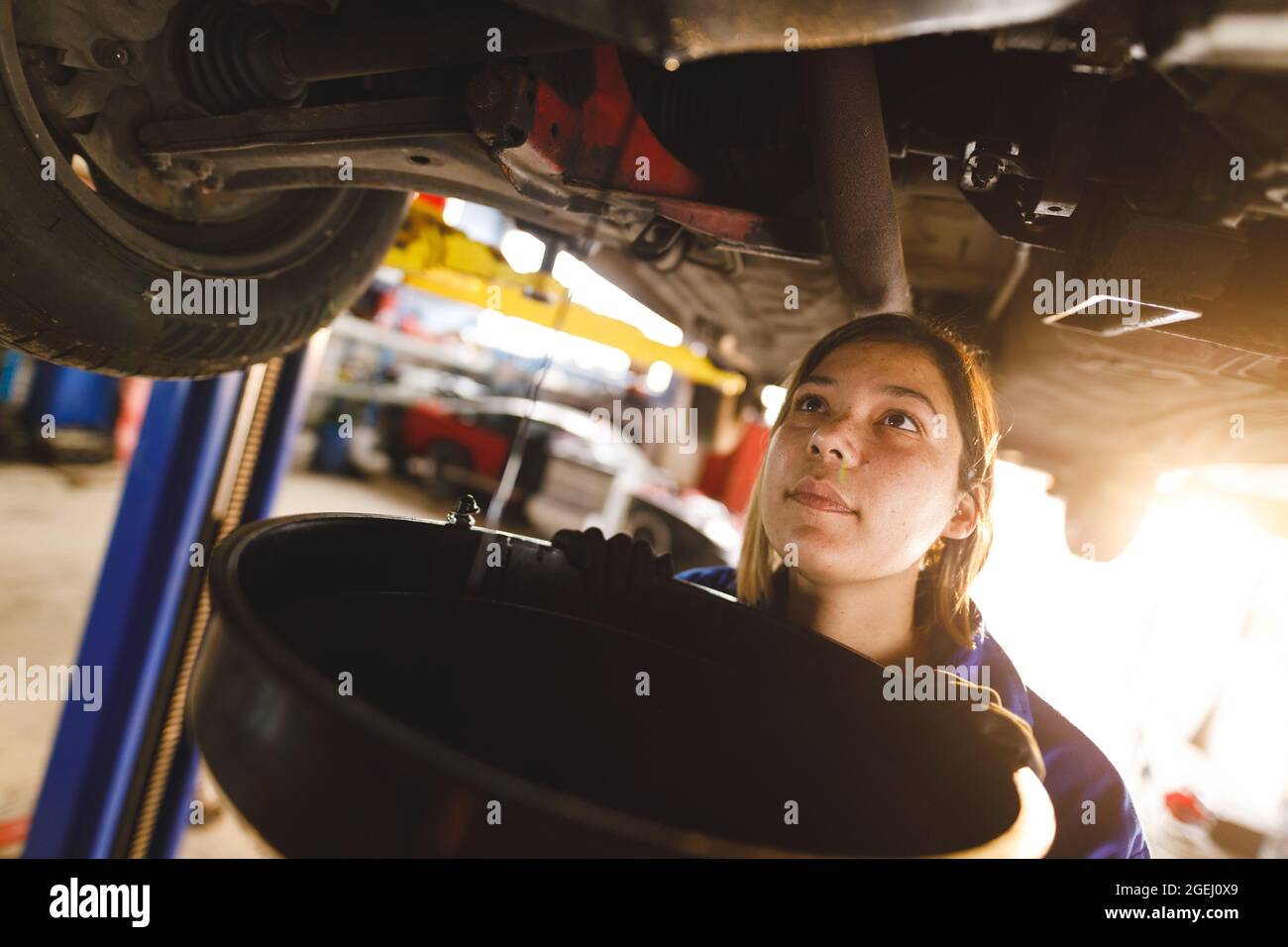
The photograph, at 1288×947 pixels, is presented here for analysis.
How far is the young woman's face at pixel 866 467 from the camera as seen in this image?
3.61ft

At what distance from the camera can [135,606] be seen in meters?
1.84

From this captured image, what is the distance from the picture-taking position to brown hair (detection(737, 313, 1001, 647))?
3.98 ft

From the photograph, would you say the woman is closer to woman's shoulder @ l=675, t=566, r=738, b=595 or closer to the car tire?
woman's shoulder @ l=675, t=566, r=738, b=595

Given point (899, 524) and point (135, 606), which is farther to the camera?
point (135, 606)

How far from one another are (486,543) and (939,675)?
0.63 m

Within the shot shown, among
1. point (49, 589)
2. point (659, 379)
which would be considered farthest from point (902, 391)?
point (659, 379)

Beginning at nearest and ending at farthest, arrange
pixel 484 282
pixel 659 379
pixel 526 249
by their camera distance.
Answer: pixel 526 249 → pixel 484 282 → pixel 659 379

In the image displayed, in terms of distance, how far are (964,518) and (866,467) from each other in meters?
0.32

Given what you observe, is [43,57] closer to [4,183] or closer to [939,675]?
[4,183]

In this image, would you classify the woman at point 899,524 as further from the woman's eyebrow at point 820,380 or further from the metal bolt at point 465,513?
the metal bolt at point 465,513

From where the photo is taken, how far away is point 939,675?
Answer: 91cm

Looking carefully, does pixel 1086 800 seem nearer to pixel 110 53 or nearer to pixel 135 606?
pixel 110 53

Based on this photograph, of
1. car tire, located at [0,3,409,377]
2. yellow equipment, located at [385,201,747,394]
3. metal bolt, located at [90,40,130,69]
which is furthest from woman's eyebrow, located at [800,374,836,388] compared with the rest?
metal bolt, located at [90,40,130,69]
